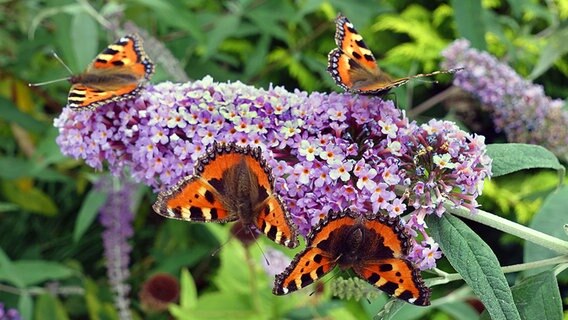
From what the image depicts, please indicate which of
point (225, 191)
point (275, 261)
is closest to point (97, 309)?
point (275, 261)

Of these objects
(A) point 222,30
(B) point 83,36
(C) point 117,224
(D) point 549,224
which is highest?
(A) point 222,30

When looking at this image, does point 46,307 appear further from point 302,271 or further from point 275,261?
point 302,271

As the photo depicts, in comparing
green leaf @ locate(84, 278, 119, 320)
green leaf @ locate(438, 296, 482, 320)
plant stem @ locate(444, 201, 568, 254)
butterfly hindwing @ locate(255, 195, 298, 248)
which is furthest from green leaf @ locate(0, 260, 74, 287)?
plant stem @ locate(444, 201, 568, 254)

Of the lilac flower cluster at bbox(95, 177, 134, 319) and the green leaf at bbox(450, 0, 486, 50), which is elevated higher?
the green leaf at bbox(450, 0, 486, 50)

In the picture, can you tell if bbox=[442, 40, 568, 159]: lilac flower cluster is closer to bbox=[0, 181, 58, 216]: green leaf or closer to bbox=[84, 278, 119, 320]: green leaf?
bbox=[84, 278, 119, 320]: green leaf

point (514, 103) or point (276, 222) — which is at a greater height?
point (514, 103)

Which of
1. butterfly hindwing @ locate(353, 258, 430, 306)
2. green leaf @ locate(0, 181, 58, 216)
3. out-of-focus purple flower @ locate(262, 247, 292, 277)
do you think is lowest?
butterfly hindwing @ locate(353, 258, 430, 306)

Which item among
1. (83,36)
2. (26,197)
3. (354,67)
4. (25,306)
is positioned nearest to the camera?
(354,67)
